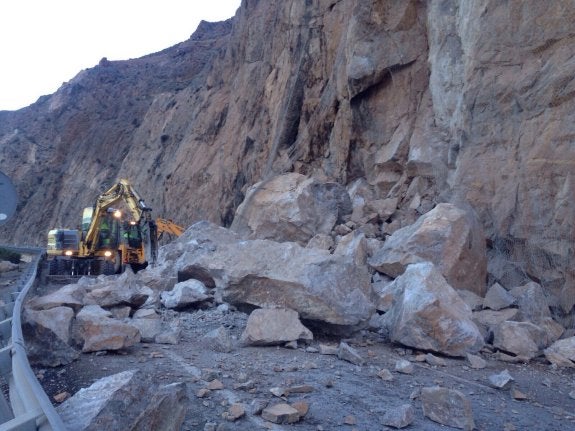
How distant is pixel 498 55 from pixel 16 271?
13524 millimetres

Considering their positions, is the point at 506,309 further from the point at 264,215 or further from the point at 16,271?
the point at 16,271

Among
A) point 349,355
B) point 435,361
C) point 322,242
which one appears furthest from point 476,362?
point 322,242

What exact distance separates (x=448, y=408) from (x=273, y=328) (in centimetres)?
214

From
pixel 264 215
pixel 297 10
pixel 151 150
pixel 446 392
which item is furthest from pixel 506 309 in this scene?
pixel 151 150

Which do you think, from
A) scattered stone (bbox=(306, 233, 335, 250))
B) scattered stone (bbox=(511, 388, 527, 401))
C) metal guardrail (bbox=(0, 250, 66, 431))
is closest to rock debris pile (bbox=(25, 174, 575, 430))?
scattered stone (bbox=(511, 388, 527, 401))

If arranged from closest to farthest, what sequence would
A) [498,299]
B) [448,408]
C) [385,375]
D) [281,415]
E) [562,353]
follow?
[281,415] → [448,408] → [385,375] → [562,353] → [498,299]

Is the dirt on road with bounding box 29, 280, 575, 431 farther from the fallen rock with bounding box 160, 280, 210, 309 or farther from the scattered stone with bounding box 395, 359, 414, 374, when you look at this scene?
the fallen rock with bounding box 160, 280, 210, 309

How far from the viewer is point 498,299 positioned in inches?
285

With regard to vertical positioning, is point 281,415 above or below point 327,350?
above

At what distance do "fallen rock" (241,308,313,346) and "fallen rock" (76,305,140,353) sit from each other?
1.12 meters

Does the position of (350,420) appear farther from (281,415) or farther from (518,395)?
(518,395)

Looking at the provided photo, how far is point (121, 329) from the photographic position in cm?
521

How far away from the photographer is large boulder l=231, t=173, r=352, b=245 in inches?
471

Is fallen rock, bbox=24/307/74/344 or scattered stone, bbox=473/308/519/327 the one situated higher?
fallen rock, bbox=24/307/74/344
